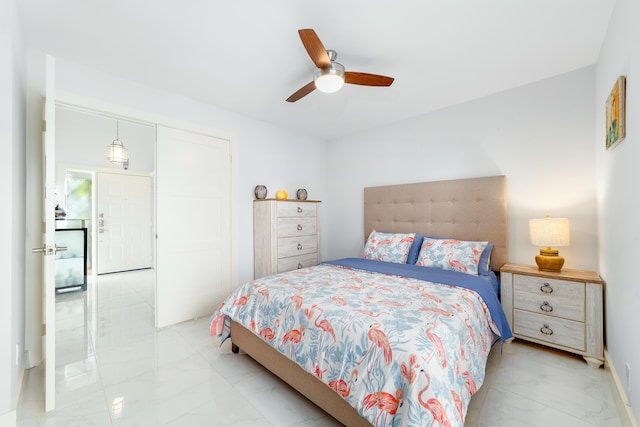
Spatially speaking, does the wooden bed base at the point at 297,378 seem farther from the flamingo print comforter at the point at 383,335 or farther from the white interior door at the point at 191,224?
the white interior door at the point at 191,224

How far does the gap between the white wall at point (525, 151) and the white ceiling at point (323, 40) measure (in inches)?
7.6

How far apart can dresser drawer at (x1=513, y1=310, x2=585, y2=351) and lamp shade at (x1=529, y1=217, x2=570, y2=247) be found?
2.01 feet

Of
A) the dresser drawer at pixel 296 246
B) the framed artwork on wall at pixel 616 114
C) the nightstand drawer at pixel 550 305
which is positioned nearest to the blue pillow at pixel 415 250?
the nightstand drawer at pixel 550 305

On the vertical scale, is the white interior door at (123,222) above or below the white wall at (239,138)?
below

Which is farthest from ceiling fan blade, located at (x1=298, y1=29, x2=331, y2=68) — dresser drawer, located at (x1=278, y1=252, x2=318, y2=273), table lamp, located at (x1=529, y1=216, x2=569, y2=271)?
dresser drawer, located at (x1=278, y1=252, x2=318, y2=273)

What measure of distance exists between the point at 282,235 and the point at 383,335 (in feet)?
7.70

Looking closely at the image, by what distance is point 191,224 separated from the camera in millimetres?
3111

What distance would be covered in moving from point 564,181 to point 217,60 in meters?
3.25

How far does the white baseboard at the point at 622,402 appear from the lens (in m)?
1.44

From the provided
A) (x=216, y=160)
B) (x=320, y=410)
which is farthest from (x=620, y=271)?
(x=216, y=160)

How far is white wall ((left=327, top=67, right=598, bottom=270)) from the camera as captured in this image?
2422mm

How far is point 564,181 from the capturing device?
8.20 feet

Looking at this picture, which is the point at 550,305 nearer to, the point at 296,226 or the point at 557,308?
the point at 557,308

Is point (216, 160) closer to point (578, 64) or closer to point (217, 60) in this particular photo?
point (217, 60)
